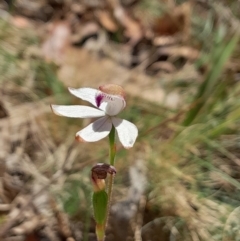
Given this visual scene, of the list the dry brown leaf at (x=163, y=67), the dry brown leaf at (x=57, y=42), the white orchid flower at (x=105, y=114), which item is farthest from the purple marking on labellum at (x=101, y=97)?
the dry brown leaf at (x=163, y=67)

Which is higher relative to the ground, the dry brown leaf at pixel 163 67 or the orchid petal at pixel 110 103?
the orchid petal at pixel 110 103

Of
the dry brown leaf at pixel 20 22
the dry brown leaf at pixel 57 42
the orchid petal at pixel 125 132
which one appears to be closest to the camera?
the orchid petal at pixel 125 132

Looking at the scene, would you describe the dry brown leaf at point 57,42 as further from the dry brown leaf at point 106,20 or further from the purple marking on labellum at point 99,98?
the purple marking on labellum at point 99,98

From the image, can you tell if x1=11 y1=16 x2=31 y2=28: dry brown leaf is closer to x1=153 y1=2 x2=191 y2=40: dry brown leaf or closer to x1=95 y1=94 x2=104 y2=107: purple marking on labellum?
x1=153 y1=2 x2=191 y2=40: dry brown leaf

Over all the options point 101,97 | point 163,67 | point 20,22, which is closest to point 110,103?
point 101,97

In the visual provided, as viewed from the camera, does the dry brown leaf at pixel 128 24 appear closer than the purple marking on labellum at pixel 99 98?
No

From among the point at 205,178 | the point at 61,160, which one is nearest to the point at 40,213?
the point at 61,160

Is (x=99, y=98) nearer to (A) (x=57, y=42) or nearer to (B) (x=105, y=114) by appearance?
(B) (x=105, y=114)

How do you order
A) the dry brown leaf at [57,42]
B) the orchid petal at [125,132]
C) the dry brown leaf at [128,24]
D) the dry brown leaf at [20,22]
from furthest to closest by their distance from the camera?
the dry brown leaf at [128,24], the dry brown leaf at [20,22], the dry brown leaf at [57,42], the orchid petal at [125,132]
